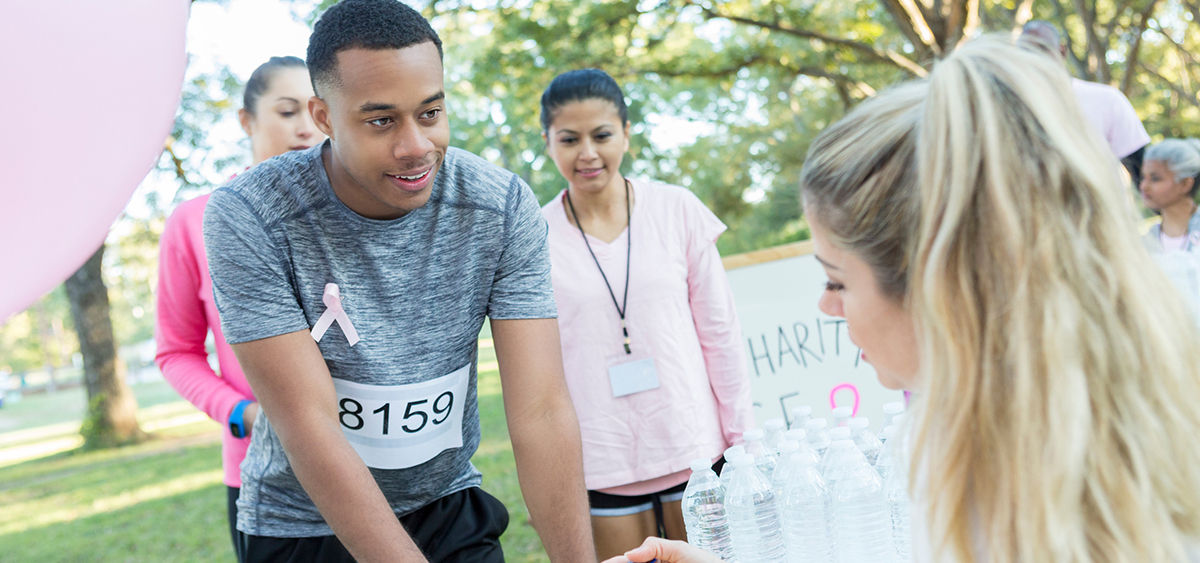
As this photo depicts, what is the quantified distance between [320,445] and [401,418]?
0.19 meters

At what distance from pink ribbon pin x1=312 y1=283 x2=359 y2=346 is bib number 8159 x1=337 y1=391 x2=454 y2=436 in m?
0.15

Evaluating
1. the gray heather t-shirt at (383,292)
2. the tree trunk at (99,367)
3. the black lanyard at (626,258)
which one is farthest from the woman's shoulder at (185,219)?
the tree trunk at (99,367)

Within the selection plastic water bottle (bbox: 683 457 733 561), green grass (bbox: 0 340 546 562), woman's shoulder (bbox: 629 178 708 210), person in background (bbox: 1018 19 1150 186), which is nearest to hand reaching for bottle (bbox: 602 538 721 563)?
plastic water bottle (bbox: 683 457 733 561)

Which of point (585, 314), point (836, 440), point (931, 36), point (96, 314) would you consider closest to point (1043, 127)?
point (836, 440)

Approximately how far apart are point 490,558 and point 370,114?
95 cm

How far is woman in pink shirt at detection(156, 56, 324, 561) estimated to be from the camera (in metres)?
2.53

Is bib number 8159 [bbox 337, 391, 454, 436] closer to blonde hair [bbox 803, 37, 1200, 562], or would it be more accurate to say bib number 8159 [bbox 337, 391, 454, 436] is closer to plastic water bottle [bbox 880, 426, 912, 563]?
plastic water bottle [bbox 880, 426, 912, 563]

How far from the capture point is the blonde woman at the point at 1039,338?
102 centimetres

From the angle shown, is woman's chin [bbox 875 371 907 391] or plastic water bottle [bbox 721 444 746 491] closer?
woman's chin [bbox 875 371 907 391]

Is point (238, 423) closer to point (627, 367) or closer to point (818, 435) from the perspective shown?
point (627, 367)

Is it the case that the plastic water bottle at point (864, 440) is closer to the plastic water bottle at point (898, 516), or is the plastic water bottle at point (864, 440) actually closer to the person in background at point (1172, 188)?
the plastic water bottle at point (898, 516)

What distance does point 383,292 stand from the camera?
1.86 meters

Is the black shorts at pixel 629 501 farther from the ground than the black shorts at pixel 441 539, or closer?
closer

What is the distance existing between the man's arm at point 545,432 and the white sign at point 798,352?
185cm
